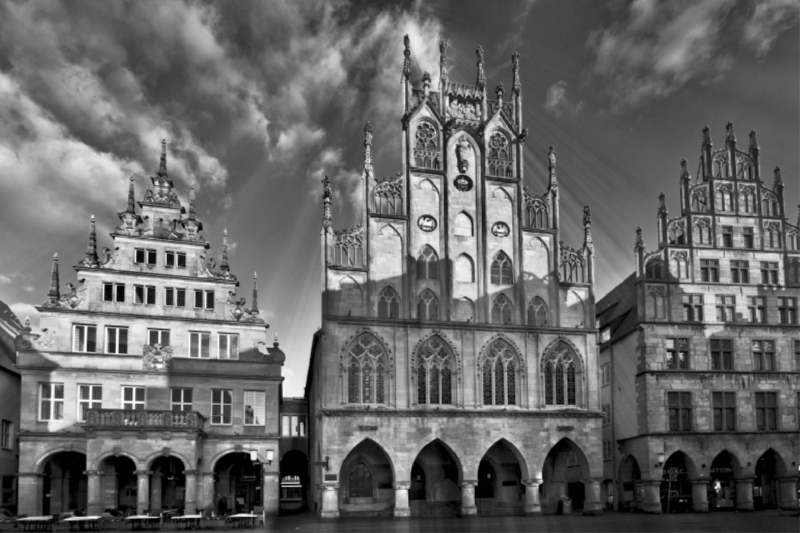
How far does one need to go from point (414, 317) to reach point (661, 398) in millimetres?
17950

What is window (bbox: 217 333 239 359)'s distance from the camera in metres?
52.5

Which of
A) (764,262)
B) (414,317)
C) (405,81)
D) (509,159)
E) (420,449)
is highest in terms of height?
(405,81)

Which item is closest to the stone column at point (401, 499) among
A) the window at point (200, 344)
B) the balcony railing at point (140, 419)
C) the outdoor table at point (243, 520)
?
the outdoor table at point (243, 520)

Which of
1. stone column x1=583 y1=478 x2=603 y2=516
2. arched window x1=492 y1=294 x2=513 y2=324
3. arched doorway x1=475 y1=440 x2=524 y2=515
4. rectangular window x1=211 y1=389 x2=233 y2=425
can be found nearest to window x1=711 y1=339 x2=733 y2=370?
stone column x1=583 y1=478 x2=603 y2=516

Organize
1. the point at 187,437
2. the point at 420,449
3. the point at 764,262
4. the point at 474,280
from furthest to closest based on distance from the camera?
the point at 764,262 < the point at 474,280 < the point at 420,449 < the point at 187,437

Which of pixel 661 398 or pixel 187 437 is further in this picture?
pixel 661 398

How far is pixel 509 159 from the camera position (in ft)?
192

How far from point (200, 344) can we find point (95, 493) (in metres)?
11.4

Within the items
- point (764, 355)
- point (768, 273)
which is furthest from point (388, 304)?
point (768, 273)

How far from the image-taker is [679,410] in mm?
56875

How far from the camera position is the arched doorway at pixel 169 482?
160ft

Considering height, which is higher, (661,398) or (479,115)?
(479,115)

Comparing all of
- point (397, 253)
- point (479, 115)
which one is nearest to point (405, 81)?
point (479, 115)

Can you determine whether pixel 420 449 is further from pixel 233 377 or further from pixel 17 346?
pixel 17 346
